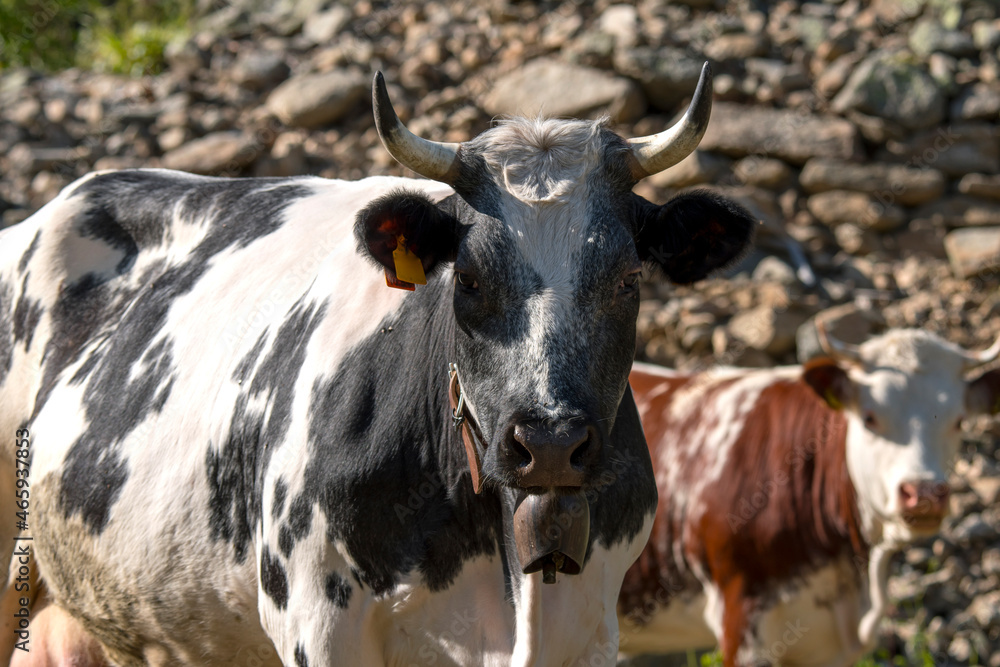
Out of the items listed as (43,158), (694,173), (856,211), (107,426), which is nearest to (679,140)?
(107,426)

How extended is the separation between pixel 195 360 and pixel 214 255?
47 centimetres

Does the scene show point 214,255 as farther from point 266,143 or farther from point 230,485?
point 266,143

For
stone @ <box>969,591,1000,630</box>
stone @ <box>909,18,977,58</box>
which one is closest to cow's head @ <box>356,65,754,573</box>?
stone @ <box>969,591,1000,630</box>

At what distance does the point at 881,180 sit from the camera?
826cm

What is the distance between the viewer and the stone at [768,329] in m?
7.61

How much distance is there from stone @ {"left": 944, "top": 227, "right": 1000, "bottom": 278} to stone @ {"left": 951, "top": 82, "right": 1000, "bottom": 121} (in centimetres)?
99

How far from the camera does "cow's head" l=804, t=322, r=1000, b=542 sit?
17.3ft

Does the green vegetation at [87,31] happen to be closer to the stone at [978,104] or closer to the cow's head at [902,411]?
the stone at [978,104]

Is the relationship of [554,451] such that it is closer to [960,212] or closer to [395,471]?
[395,471]

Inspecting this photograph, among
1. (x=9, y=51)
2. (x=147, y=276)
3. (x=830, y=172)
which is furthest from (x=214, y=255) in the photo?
(x=9, y=51)

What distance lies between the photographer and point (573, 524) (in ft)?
8.20

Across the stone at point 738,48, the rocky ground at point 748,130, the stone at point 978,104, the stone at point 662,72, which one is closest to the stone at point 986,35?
the rocky ground at point 748,130

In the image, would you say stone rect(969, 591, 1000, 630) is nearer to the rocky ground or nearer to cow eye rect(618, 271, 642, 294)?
the rocky ground

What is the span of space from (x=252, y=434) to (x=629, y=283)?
1.22 m
